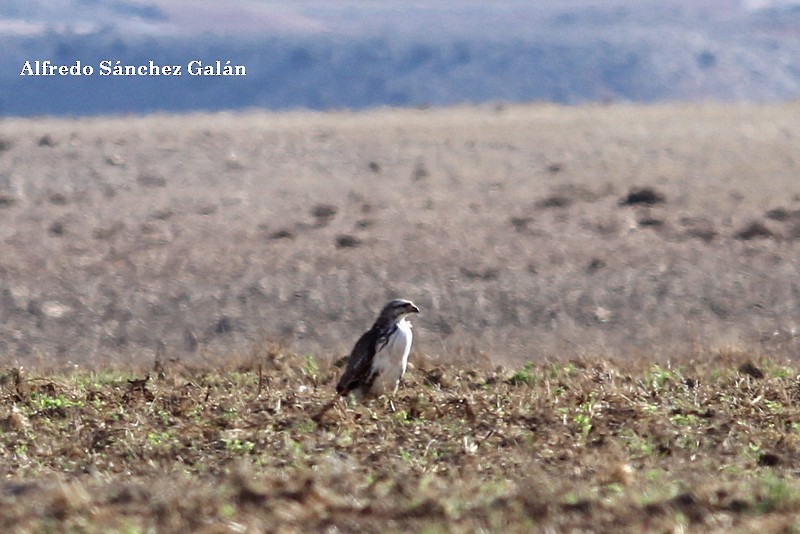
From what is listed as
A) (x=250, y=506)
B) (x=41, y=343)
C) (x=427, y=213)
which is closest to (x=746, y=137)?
(x=427, y=213)

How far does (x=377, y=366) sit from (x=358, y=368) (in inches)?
5.1

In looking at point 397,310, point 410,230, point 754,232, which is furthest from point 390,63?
point 397,310

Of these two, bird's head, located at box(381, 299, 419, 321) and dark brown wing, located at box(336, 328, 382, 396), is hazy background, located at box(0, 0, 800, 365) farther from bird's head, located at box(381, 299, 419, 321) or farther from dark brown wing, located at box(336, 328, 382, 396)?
dark brown wing, located at box(336, 328, 382, 396)

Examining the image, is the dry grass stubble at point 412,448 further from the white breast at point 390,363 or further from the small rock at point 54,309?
the small rock at point 54,309

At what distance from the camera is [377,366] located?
10883mm

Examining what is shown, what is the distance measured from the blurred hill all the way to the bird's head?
2899 inches

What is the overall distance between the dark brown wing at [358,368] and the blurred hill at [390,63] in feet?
243

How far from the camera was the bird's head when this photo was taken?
11.3 m

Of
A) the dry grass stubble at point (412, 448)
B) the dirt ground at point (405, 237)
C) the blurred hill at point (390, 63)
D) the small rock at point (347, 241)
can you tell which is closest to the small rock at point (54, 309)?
the dirt ground at point (405, 237)

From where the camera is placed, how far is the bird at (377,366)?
10891 millimetres

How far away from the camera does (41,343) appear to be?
1697 centimetres

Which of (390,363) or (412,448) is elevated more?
(390,363)

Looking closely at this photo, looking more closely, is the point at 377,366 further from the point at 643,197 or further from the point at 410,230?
the point at 643,197

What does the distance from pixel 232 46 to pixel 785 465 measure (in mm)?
97174
